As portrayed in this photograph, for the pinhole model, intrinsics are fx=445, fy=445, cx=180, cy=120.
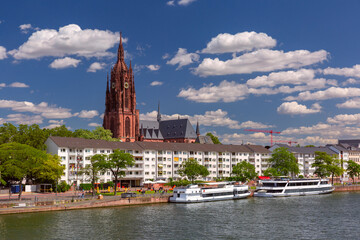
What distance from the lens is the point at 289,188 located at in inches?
5566

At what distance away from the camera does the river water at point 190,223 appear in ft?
230

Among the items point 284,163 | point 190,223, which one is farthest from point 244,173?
point 190,223

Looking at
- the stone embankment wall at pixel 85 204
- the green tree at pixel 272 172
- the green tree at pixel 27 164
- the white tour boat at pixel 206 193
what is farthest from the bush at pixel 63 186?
the green tree at pixel 272 172

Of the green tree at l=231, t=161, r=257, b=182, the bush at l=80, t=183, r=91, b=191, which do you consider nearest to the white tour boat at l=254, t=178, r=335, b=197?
the green tree at l=231, t=161, r=257, b=182

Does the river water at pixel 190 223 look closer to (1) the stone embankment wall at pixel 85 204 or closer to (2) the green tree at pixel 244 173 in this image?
(1) the stone embankment wall at pixel 85 204

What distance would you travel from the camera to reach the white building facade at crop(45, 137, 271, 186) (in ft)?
457

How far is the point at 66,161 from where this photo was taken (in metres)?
139

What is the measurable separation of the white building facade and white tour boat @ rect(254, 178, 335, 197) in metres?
34.6

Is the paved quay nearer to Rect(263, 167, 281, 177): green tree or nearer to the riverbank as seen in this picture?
the riverbank

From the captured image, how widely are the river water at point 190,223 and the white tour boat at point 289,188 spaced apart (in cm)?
3136

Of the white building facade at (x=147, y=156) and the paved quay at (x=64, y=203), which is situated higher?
the white building facade at (x=147, y=156)

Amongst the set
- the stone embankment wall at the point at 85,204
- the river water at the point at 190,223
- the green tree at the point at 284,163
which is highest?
the green tree at the point at 284,163

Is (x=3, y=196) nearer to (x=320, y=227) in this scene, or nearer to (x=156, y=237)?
(x=156, y=237)

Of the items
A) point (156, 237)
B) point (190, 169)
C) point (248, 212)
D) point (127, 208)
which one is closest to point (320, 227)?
point (248, 212)
